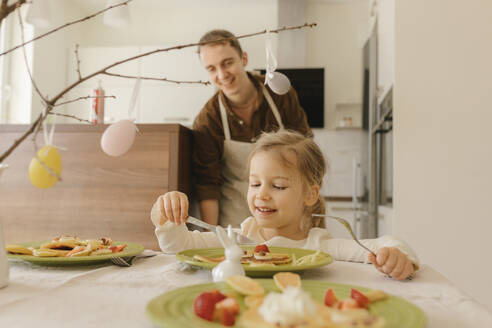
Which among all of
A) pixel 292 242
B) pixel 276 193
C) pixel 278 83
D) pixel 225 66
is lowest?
pixel 292 242

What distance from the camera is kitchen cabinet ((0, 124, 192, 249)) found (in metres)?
1.72

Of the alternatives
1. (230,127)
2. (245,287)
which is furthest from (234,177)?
(245,287)

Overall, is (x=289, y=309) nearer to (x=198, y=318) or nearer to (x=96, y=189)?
(x=198, y=318)

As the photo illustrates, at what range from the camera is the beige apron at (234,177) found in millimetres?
1914

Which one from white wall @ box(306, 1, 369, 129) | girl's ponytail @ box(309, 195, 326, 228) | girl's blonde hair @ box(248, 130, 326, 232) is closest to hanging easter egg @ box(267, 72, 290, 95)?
girl's blonde hair @ box(248, 130, 326, 232)

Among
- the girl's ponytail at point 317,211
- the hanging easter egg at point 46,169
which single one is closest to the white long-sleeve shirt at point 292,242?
the girl's ponytail at point 317,211

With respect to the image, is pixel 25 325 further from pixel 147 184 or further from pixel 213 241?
pixel 147 184

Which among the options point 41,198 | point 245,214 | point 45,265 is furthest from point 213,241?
point 41,198

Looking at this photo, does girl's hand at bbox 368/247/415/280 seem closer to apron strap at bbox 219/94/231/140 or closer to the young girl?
the young girl

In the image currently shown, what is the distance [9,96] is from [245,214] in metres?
2.60

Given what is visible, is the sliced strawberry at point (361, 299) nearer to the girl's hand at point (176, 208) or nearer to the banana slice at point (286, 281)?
the banana slice at point (286, 281)

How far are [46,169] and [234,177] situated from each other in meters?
1.56

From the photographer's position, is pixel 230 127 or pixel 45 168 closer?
pixel 45 168

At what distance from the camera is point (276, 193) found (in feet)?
3.77
